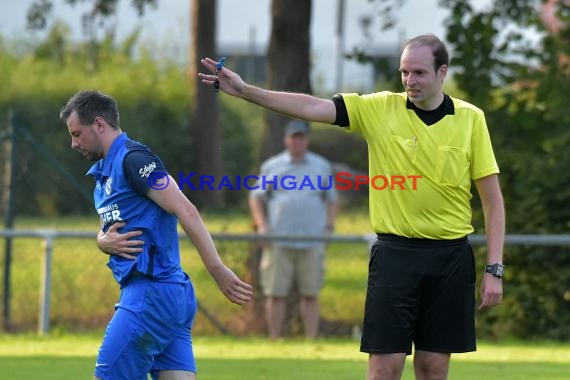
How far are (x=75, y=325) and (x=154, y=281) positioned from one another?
25.4ft

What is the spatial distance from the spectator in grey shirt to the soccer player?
6.67 meters

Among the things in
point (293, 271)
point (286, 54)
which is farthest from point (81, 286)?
point (286, 54)

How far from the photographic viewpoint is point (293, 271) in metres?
13.1

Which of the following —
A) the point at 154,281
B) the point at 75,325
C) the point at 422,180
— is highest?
the point at 422,180

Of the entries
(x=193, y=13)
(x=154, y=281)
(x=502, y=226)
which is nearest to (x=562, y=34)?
(x=502, y=226)

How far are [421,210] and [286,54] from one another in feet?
30.7

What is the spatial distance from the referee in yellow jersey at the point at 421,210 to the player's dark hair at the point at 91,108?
2.82 ft

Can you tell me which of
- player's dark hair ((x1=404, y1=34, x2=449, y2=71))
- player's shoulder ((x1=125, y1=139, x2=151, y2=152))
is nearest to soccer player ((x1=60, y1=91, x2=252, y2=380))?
player's shoulder ((x1=125, y1=139, x2=151, y2=152))

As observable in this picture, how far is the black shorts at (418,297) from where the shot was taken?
20.6 feet

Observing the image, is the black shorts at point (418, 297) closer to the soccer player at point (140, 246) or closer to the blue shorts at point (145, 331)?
the soccer player at point (140, 246)

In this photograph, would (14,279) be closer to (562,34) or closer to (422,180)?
(562,34)

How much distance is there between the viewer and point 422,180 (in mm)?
6285

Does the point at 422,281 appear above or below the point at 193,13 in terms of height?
below

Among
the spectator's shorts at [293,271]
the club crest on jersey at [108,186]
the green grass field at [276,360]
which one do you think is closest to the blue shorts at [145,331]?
the club crest on jersey at [108,186]
